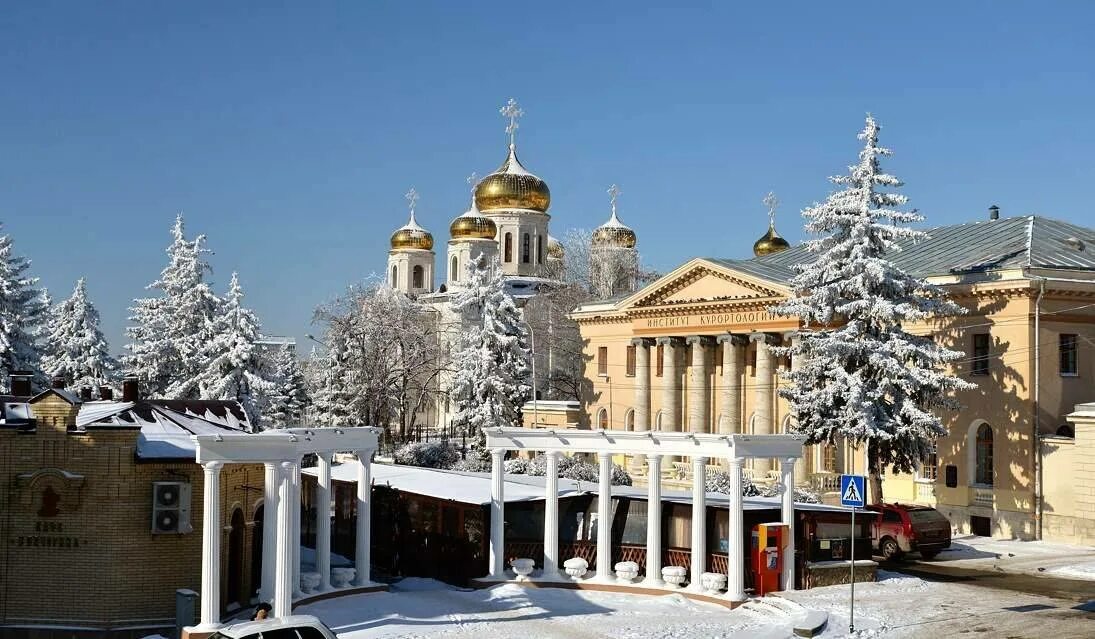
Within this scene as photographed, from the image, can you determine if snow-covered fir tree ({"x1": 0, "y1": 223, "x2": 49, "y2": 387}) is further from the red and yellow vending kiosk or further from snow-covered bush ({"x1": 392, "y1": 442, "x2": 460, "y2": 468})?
the red and yellow vending kiosk

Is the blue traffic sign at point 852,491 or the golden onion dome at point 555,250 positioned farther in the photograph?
the golden onion dome at point 555,250

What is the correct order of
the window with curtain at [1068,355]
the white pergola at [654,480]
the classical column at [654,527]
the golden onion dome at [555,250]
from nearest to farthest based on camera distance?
1. the white pergola at [654,480]
2. the classical column at [654,527]
3. the window with curtain at [1068,355]
4. the golden onion dome at [555,250]

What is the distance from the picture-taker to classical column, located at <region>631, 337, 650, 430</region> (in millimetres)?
62531

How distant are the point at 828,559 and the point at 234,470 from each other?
41.1 feet

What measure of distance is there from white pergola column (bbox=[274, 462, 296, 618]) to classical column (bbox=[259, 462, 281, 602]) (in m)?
0.11

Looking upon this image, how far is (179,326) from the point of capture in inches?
2173

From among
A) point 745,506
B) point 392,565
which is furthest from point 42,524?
point 745,506

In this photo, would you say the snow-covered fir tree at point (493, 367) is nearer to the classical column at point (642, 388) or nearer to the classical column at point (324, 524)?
the classical column at point (642, 388)

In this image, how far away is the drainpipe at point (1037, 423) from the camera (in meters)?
40.4

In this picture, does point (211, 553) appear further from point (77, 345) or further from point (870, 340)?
point (77, 345)

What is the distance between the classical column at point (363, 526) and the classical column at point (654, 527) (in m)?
5.80

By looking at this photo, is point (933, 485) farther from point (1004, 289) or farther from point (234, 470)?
point (234, 470)

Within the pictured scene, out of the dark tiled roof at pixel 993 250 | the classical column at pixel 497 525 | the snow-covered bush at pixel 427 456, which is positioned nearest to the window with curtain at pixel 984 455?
the dark tiled roof at pixel 993 250

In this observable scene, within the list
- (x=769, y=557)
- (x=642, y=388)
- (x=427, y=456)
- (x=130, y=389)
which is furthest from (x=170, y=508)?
(x=642, y=388)
